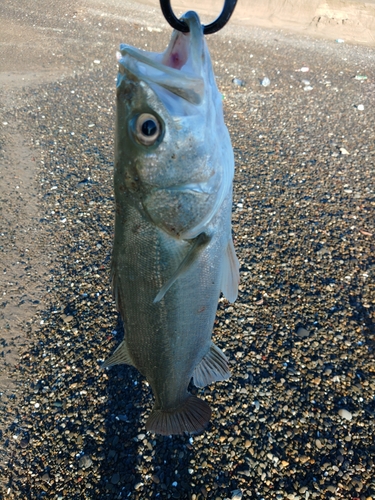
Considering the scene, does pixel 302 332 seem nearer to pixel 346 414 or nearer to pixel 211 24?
pixel 346 414

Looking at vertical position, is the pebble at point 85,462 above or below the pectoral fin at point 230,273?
below

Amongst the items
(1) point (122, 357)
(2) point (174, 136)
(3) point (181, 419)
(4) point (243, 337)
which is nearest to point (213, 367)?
(3) point (181, 419)

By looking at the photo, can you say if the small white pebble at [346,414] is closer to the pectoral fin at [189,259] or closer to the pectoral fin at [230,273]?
the pectoral fin at [230,273]

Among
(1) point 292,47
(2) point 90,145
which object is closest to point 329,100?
(1) point 292,47

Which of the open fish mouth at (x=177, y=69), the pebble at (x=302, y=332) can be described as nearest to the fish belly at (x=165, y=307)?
the open fish mouth at (x=177, y=69)

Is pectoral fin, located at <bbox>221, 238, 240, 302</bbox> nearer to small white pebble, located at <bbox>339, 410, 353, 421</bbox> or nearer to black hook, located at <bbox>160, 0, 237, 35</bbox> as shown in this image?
black hook, located at <bbox>160, 0, 237, 35</bbox>

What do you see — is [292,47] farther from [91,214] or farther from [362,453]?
[362,453]
